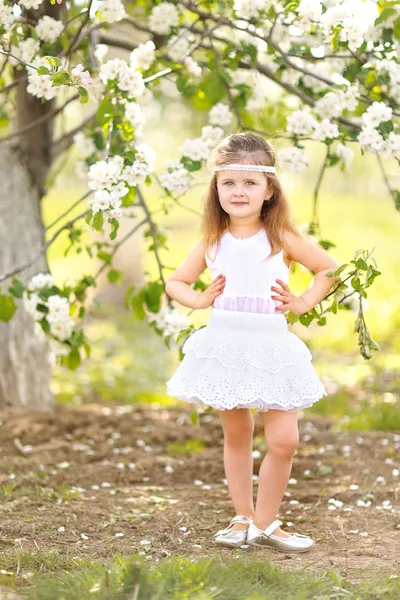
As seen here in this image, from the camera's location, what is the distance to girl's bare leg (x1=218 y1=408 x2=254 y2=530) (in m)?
3.09

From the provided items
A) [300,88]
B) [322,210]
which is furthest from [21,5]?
[322,210]

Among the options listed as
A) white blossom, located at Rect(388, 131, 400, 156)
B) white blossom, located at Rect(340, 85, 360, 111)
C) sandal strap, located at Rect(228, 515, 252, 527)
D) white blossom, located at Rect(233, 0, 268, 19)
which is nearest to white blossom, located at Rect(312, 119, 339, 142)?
white blossom, located at Rect(340, 85, 360, 111)

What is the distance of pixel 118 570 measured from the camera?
8.14ft

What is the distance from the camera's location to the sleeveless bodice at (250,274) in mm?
2947

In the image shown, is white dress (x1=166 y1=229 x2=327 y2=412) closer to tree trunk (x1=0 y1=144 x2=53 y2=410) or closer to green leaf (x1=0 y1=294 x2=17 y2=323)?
green leaf (x1=0 y1=294 x2=17 y2=323)

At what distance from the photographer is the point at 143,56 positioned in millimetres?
3871

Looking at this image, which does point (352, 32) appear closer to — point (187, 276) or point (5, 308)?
point (187, 276)

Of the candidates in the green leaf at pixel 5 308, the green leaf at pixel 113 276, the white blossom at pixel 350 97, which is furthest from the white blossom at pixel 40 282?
the white blossom at pixel 350 97

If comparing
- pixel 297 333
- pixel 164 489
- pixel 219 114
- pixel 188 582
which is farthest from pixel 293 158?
pixel 297 333

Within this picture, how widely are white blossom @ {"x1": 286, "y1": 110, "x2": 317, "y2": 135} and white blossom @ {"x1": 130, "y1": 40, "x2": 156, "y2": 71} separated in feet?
2.41

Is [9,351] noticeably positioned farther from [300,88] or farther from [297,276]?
[297,276]

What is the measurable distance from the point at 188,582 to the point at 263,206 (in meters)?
1.40

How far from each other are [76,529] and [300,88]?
2503mm

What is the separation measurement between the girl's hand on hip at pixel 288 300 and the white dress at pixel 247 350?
0.03m
